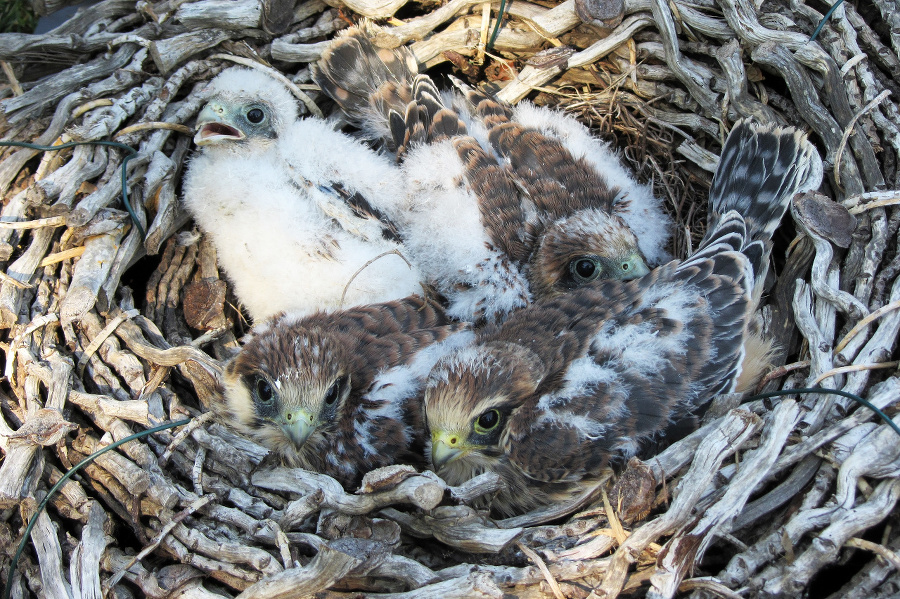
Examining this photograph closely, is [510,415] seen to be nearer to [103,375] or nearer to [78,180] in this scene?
[103,375]

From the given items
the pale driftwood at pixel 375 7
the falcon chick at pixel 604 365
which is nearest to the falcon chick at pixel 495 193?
the pale driftwood at pixel 375 7

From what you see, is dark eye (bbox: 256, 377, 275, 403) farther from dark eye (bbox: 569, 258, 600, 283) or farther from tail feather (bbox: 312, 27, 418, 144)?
tail feather (bbox: 312, 27, 418, 144)

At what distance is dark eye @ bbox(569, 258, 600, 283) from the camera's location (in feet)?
9.18

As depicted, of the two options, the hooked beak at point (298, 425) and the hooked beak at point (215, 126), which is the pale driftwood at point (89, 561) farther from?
the hooked beak at point (215, 126)

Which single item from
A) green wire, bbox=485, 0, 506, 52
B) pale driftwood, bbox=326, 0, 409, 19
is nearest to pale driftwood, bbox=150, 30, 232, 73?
pale driftwood, bbox=326, 0, 409, 19

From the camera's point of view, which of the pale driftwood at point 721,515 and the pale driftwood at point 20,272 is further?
the pale driftwood at point 20,272

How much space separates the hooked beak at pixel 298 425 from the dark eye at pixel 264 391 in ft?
0.40

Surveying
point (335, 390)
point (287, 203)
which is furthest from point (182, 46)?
point (335, 390)

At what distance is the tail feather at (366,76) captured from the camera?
10.3ft

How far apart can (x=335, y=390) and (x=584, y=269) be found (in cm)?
119

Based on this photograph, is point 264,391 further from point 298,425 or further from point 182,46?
point 182,46

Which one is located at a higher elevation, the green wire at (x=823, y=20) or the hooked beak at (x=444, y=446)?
the green wire at (x=823, y=20)

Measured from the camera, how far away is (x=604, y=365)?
234 cm

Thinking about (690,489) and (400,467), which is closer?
(690,489)
